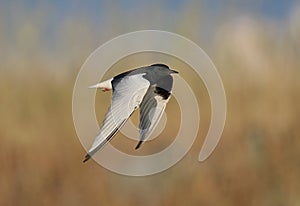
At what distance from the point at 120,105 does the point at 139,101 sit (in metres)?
0.03

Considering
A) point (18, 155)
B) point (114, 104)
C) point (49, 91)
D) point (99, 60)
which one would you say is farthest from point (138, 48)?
point (114, 104)

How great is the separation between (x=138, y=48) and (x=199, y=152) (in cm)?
23

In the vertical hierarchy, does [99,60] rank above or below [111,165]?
above

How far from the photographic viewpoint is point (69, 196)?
1.19 metres

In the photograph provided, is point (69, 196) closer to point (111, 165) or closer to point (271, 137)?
point (111, 165)

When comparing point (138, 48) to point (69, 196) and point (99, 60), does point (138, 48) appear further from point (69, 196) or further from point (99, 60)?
point (69, 196)

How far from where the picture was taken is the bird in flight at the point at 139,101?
2.27ft

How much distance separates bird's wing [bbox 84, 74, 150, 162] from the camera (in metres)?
0.68

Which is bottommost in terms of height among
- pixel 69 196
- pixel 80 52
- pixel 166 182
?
pixel 69 196

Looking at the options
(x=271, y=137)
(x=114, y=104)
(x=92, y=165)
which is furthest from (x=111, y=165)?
(x=114, y=104)

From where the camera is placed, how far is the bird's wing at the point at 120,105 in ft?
2.23

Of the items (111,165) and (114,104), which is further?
(111,165)

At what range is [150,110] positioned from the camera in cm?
74

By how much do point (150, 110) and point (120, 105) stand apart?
0.04 m
